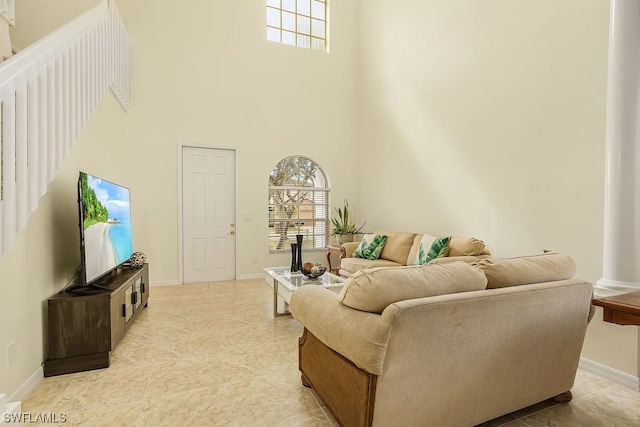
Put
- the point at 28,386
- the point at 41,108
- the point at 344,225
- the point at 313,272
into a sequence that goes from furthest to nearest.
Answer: the point at 344,225, the point at 313,272, the point at 28,386, the point at 41,108

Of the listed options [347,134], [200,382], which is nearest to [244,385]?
[200,382]

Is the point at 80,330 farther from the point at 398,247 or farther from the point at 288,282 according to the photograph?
the point at 398,247

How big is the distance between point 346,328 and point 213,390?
1206 mm

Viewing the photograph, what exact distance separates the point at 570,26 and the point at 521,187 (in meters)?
1.40

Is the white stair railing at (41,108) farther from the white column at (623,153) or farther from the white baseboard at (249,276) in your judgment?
the white column at (623,153)

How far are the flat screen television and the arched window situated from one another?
104 inches

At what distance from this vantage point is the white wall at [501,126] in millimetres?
2664

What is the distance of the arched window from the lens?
594 cm

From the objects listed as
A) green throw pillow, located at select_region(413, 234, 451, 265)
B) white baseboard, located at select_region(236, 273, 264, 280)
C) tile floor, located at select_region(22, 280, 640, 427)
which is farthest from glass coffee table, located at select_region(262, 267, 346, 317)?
white baseboard, located at select_region(236, 273, 264, 280)

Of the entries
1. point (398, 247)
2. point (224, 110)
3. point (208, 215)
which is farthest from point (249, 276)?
point (224, 110)

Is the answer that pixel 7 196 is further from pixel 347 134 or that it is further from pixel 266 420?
pixel 347 134

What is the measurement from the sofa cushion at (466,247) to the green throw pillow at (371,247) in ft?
3.99

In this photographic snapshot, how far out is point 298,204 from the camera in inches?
242

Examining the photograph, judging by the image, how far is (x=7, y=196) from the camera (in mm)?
1587
